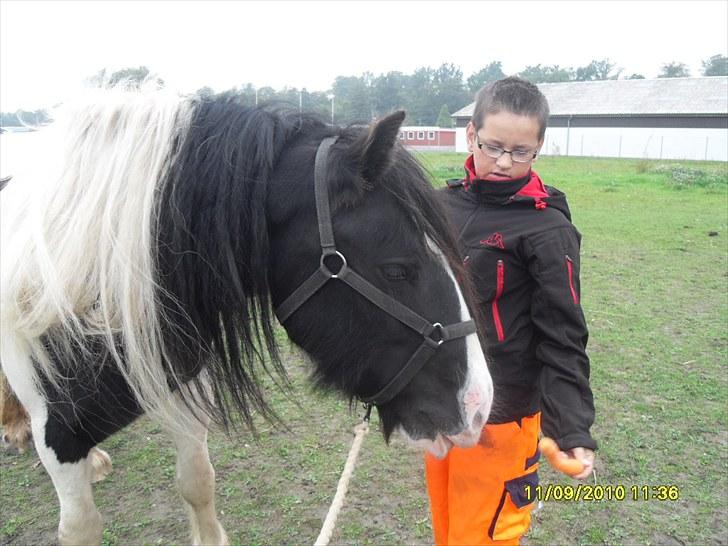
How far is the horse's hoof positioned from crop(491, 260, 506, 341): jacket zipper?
2570 millimetres

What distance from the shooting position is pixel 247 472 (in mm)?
3334

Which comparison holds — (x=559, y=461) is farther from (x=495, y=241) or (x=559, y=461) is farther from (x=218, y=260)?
(x=218, y=260)

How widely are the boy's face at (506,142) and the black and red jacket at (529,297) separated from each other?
5cm

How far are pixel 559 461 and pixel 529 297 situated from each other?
1.91ft

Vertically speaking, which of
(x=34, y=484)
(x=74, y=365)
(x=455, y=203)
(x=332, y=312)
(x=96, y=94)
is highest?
(x=96, y=94)

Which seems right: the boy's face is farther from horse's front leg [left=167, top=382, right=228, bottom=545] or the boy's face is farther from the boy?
horse's front leg [left=167, top=382, right=228, bottom=545]

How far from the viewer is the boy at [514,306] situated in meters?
1.76

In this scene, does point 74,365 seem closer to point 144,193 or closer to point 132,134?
point 144,193

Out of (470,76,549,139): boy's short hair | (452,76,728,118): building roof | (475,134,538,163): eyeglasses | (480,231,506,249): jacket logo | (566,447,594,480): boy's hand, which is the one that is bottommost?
(566,447,594,480): boy's hand

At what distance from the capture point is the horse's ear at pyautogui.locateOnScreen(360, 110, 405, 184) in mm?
1371

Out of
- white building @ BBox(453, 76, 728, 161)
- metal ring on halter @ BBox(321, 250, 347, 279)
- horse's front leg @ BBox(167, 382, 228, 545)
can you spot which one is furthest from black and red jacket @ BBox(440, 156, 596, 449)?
white building @ BBox(453, 76, 728, 161)

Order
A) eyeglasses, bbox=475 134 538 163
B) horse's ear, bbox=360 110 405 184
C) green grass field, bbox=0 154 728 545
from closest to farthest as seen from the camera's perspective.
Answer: horse's ear, bbox=360 110 405 184, eyeglasses, bbox=475 134 538 163, green grass field, bbox=0 154 728 545

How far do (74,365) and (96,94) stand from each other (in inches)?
34.0

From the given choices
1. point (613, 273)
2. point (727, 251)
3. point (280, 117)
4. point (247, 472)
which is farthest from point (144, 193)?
point (727, 251)
